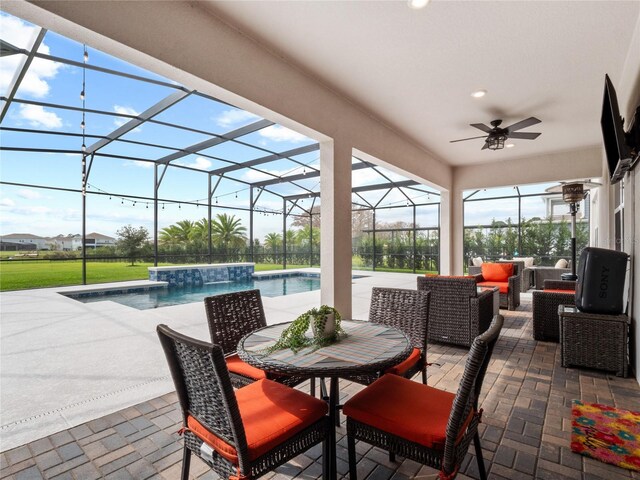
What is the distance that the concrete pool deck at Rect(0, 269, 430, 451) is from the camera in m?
2.33

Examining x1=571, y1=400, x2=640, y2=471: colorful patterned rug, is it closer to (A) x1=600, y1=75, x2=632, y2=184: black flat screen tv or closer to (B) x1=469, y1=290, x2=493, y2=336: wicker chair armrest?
(B) x1=469, y1=290, x2=493, y2=336: wicker chair armrest

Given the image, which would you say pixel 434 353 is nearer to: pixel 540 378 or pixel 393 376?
pixel 540 378

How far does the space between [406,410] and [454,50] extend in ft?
10.5

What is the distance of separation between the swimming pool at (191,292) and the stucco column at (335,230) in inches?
186

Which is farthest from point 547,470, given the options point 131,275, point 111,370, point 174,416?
point 131,275

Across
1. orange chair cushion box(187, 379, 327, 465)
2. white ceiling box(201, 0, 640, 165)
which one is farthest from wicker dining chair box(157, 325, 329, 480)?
white ceiling box(201, 0, 640, 165)

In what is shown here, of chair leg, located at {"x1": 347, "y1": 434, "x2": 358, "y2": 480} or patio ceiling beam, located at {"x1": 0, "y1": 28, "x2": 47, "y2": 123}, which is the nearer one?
chair leg, located at {"x1": 347, "y1": 434, "x2": 358, "y2": 480}

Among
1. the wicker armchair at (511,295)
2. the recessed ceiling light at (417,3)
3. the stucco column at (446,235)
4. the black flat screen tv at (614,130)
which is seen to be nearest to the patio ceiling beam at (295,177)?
the stucco column at (446,235)

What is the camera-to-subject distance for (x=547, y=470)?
1772 millimetres

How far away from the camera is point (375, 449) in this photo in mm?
1965

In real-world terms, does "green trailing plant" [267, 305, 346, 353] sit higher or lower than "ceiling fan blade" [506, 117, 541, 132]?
lower

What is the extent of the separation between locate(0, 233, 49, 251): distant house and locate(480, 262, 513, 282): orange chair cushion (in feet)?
43.7

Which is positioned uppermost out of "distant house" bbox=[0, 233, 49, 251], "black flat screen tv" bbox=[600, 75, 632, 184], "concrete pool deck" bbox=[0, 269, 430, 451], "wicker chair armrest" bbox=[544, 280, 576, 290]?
"black flat screen tv" bbox=[600, 75, 632, 184]

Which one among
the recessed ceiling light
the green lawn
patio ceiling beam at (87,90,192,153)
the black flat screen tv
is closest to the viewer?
the recessed ceiling light
